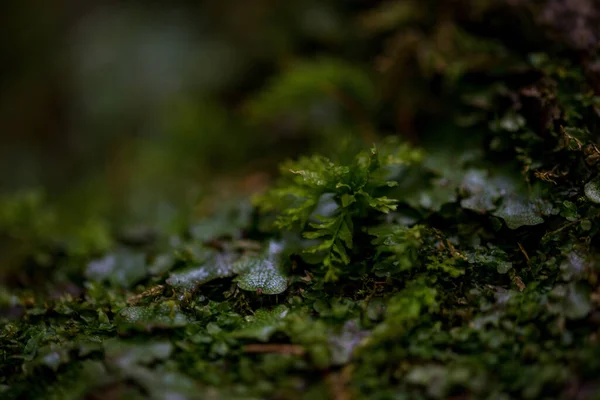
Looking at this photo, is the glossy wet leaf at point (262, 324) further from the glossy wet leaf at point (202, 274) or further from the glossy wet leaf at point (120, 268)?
the glossy wet leaf at point (120, 268)

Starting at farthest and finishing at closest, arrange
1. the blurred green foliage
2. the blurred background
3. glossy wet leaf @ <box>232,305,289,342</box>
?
the blurred background → glossy wet leaf @ <box>232,305,289,342</box> → the blurred green foliage

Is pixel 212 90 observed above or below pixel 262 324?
above

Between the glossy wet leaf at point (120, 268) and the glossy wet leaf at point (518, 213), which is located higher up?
the glossy wet leaf at point (518, 213)

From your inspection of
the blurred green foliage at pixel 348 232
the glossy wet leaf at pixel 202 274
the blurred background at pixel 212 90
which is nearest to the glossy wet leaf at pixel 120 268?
the blurred green foliage at pixel 348 232

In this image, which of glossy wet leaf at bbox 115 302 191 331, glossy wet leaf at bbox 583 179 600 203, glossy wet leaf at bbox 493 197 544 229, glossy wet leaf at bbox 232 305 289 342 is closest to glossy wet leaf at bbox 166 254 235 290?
glossy wet leaf at bbox 115 302 191 331

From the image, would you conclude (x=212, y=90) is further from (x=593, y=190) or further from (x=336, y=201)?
(x=593, y=190)

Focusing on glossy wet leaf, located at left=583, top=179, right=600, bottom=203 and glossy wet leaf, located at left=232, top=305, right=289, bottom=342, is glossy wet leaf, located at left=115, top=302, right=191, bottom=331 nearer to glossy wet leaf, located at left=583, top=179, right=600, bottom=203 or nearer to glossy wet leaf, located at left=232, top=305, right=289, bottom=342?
glossy wet leaf, located at left=232, top=305, right=289, bottom=342

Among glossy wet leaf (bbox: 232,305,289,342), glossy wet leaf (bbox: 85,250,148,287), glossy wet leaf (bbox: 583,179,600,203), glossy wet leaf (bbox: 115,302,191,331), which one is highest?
glossy wet leaf (bbox: 583,179,600,203)

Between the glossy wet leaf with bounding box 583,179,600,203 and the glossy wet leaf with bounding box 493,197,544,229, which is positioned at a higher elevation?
the glossy wet leaf with bounding box 583,179,600,203

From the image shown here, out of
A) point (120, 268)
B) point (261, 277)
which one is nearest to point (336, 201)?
point (261, 277)
